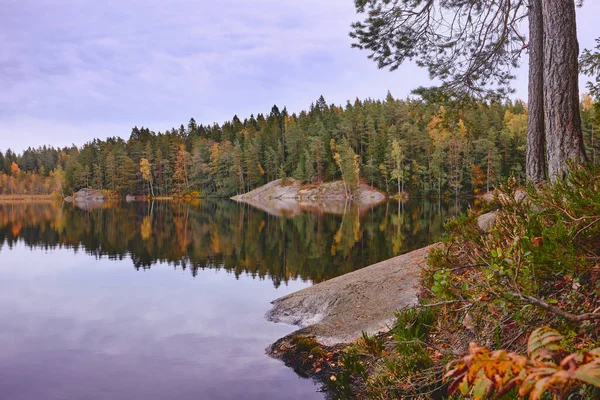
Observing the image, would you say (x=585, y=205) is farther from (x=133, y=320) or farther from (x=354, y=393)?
(x=133, y=320)

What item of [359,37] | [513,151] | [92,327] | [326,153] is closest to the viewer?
[359,37]

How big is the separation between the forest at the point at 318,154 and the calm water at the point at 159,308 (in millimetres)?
47140

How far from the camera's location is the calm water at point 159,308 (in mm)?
8148

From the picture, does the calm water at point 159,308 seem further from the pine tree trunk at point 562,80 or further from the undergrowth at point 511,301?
the pine tree trunk at point 562,80

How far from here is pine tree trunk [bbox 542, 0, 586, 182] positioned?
6.32 metres

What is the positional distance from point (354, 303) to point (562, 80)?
6372 millimetres

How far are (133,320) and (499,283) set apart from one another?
10966 mm

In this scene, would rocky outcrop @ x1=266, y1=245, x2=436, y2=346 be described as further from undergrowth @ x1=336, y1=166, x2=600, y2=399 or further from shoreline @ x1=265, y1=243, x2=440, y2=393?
undergrowth @ x1=336, y1=166, x2=600, y2=399

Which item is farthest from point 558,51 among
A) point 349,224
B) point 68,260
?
point 349,224

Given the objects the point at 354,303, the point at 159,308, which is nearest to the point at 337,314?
the point at 354,303

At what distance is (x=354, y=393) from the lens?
251 inches

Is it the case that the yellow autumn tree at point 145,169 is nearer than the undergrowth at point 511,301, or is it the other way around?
the undergrowth at point 511,301

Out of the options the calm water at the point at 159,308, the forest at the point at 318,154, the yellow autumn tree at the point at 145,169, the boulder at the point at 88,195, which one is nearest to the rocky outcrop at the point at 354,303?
the calm water at the point at 159,308

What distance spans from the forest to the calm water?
47.1 metres
